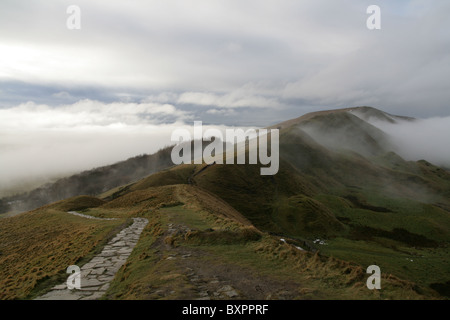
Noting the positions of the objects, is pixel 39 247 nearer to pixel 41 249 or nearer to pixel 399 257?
pixel 41 249

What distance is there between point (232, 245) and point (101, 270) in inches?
330

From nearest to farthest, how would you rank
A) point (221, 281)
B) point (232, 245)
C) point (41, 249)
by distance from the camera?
point (221, 281) → point (232, 245) → point (41, 249)

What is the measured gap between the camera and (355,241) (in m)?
77.0

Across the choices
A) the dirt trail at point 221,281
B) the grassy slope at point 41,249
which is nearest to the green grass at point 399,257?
the dirt trail at point 221,281

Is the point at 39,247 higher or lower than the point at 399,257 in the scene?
higher

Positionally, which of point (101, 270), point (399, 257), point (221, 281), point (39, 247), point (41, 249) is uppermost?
point (221, 281)

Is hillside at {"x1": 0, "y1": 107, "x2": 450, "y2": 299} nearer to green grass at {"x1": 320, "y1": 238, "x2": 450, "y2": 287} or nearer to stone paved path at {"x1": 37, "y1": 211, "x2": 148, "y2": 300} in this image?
green grass at {"x1": 320, "y1": 238, "x2": 450, "y2": 287}

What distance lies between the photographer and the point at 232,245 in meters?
18.3

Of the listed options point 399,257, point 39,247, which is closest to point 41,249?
point 39,247

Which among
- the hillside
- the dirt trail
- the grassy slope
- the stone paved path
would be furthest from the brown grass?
the dirt trail

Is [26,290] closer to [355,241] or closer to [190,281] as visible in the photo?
[190,281]

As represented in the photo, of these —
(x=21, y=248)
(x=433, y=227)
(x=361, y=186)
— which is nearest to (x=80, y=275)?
(x=21, y=248)

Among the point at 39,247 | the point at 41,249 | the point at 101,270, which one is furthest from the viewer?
the point at 39,247
